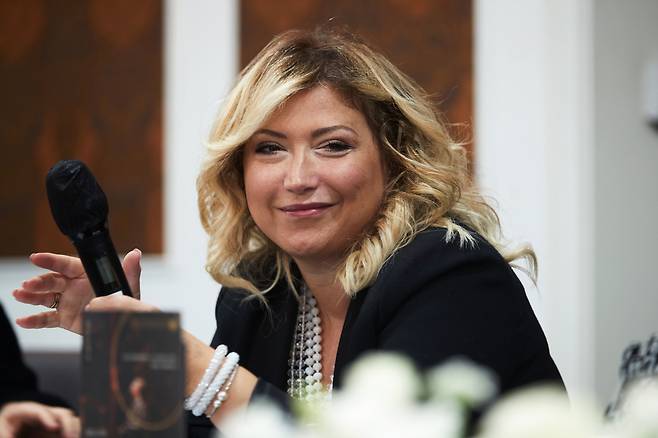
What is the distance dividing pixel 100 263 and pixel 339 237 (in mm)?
Result: 778

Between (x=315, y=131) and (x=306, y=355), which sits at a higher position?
(x=315, y=131)

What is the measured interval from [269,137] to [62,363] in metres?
0.80

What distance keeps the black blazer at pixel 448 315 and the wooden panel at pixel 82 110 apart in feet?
7.43

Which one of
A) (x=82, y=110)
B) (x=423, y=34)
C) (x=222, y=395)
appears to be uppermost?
(x=423, y=34)

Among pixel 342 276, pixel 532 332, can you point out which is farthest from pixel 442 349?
pixel 342 276

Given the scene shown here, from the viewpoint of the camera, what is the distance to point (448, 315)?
1652 millimetres

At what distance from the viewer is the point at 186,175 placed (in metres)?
3.83

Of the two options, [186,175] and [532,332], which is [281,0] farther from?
[532,332]

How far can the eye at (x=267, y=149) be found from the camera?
6.45ft

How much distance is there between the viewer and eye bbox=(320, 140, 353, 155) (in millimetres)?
1939

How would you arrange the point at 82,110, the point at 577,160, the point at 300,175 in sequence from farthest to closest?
the point at 82,110, the point at 577,160, the point at 300,175

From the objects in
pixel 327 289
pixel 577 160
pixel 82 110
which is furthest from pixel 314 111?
pixel 82 110

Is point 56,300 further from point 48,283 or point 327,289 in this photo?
point 327,289

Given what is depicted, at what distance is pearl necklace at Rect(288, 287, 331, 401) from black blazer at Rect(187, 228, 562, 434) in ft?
0.69
